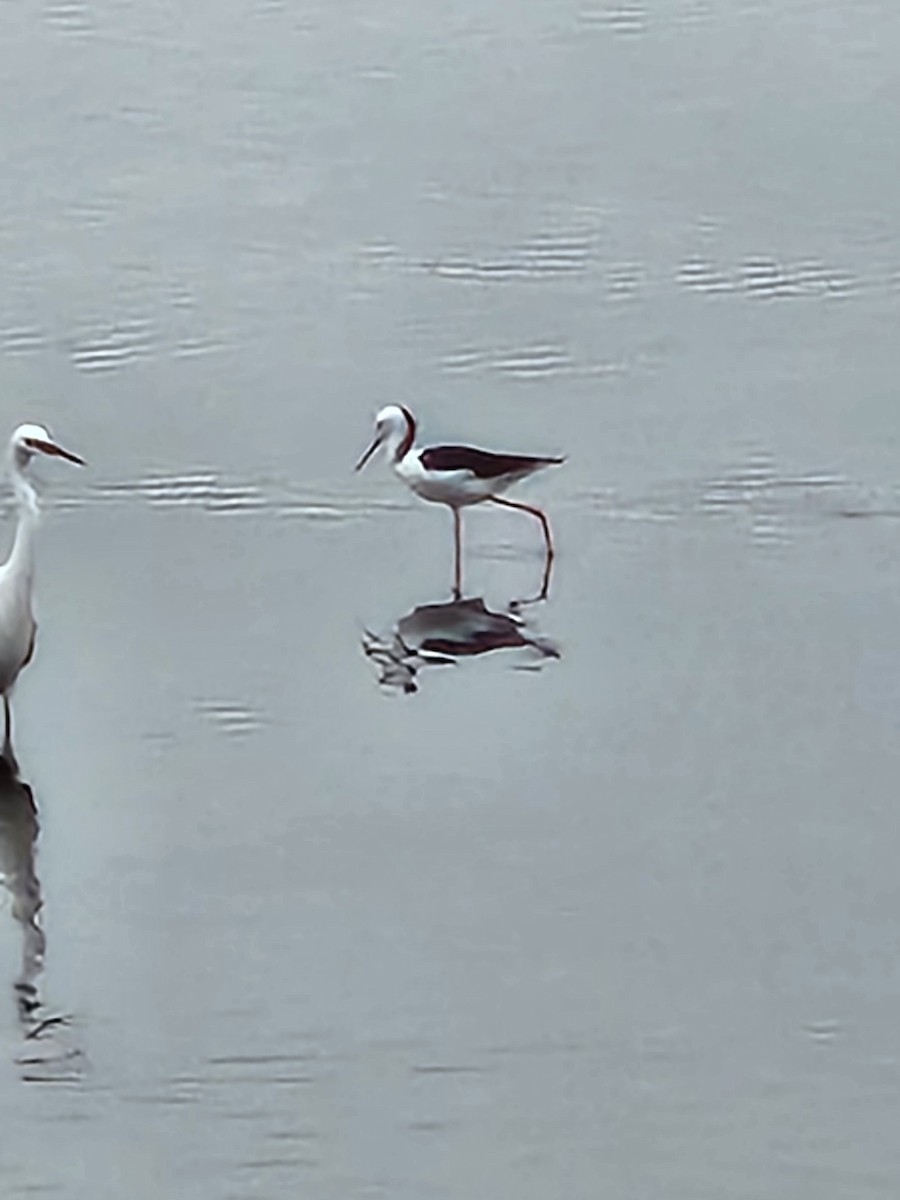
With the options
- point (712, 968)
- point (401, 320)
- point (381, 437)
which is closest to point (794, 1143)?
point (712, 968)

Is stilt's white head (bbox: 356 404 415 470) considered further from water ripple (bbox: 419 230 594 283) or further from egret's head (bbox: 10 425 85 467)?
water ripple (bbox: 419 230 594 283)

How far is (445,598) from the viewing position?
7844 mm

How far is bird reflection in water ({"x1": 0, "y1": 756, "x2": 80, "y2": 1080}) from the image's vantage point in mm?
5754

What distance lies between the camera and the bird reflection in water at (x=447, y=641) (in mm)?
7504

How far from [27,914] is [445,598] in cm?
186

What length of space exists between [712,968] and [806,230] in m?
4.66

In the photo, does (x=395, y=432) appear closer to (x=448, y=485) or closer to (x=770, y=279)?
(x=448, y=485)

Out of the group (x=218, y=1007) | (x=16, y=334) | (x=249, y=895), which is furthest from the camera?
(x=16, y=334)

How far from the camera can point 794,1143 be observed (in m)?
5.47

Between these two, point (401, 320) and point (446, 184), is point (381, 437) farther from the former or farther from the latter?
point (446, 184)

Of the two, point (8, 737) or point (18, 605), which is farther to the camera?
point (8, 737)

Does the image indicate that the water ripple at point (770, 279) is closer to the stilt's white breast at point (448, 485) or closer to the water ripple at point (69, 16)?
the stilt's white breast at point (448, 485)

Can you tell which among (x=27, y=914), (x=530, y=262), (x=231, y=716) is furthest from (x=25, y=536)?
(x=530, y=262)

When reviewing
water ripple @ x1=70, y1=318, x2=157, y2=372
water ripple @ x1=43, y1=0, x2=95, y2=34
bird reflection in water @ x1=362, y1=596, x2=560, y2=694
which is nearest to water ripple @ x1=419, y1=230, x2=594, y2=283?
water ripple @ x1=70, y1=318, x2=157, y2=372
